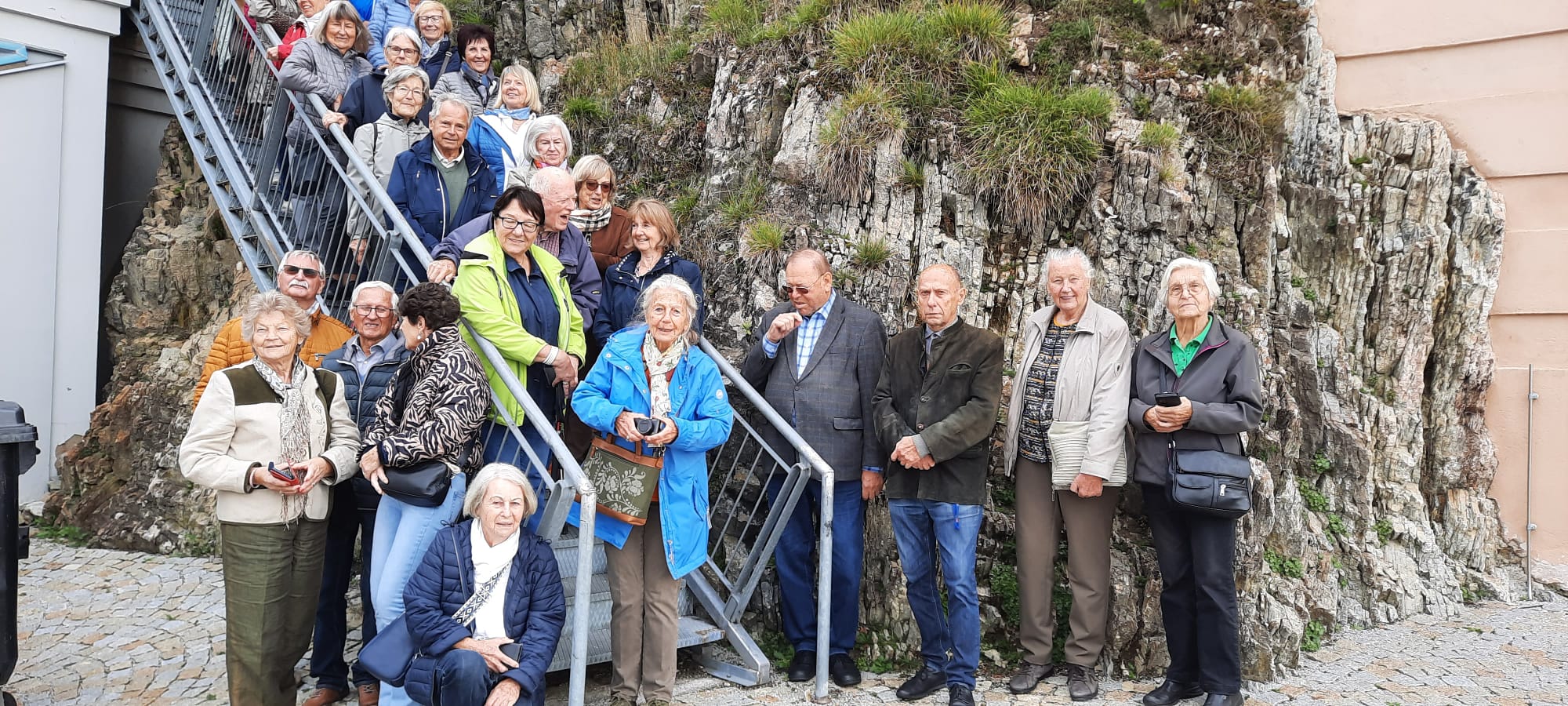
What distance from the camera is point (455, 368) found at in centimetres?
363

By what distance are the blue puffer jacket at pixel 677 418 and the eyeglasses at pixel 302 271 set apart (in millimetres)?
1370

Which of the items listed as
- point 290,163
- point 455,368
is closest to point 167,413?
point 290,163

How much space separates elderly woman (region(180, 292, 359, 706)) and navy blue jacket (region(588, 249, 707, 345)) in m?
1.36

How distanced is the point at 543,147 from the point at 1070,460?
310 cm

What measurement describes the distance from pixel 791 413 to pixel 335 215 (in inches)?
108

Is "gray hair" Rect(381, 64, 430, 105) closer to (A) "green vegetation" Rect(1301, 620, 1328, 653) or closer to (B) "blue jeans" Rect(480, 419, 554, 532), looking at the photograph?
(B) "blue jeans" Rect(480, 419, 554, 532)

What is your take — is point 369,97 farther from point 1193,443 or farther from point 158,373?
point 1193,443

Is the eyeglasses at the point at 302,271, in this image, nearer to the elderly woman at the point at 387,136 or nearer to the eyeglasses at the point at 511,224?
the elderly woman at the point at 387,136

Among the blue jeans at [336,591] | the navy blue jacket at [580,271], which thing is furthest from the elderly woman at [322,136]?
the blue jeans at [336,591]

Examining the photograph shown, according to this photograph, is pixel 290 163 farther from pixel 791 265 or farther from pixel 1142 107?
pixel 1142 107

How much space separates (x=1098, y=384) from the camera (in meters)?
4.35

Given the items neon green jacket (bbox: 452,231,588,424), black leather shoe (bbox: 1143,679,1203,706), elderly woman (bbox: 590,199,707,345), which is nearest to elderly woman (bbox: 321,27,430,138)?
elderly woman (bbox: 590,199,707,345)

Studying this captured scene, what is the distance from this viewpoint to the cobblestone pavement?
438 centimetres

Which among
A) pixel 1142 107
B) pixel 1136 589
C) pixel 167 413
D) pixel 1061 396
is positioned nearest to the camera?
pixel 1061 396
